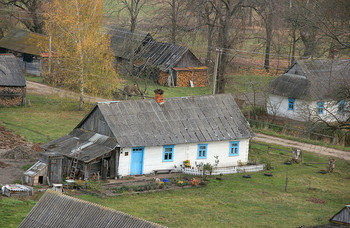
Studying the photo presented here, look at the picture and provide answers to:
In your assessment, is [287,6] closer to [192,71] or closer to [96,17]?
[192,71]

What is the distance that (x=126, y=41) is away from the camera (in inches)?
2479

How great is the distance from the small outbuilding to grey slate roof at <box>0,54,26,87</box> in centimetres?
2925

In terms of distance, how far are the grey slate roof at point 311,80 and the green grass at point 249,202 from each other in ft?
48.1

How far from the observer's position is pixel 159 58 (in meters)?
59.0

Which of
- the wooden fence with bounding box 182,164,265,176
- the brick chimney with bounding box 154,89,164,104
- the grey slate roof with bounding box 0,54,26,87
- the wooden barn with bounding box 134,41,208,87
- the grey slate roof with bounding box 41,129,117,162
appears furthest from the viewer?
the wooden barn with bounding box 134,41,208,87

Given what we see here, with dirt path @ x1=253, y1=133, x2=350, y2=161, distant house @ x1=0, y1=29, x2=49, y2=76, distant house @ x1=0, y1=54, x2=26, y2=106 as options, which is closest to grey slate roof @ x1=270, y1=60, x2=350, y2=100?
dirt path @ x1=253, y1=133, x2=350, y2=161

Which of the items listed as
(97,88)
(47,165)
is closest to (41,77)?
(97,88)

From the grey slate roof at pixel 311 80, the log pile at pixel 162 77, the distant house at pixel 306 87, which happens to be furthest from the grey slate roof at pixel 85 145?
the log pile at pixel 162 77

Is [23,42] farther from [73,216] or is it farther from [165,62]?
[73,216]

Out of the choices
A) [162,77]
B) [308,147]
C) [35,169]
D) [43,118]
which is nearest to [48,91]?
[43,118]

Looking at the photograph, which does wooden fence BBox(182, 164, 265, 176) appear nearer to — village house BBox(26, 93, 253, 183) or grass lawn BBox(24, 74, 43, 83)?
village house BBox(26, 93, 253, 183)

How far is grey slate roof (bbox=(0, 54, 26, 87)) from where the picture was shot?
45.0m

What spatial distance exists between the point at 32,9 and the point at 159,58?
1647cm

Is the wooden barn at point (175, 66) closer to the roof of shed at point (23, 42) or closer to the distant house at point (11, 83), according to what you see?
the roof of shed at point (23, 42)
